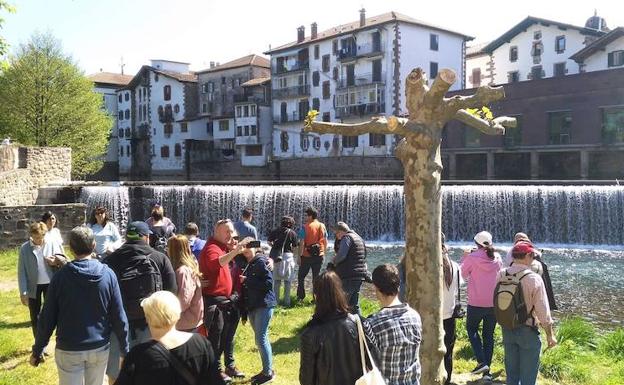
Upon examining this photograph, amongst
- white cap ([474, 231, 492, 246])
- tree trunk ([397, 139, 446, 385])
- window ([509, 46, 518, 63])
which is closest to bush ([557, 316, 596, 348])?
white cap ([474, 231, 492, 246])

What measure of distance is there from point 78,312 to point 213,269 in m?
1.66

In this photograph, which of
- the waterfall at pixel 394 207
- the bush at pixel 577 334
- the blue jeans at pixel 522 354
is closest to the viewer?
the blue jeans at pixel 522 354

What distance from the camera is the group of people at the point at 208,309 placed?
3.38 metres

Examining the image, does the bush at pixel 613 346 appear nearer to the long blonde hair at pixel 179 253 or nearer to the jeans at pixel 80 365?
the long blonde hair at pixel 179 253

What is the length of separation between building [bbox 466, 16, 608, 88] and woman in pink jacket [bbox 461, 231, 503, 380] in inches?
1772

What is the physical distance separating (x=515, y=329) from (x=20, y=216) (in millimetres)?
14493

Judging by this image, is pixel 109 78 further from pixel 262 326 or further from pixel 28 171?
pixel 262 326

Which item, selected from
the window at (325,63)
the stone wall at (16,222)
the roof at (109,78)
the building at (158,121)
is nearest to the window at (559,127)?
the window at (325,63)

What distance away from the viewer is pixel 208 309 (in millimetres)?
5930

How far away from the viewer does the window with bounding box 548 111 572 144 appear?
37.1 metres

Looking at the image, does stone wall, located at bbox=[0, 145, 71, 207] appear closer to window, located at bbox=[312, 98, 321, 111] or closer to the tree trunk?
the tree trunk

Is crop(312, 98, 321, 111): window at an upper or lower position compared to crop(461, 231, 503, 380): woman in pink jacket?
upper

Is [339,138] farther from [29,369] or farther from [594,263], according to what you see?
[29,369]

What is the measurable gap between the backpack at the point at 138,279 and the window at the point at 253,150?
178 ft
